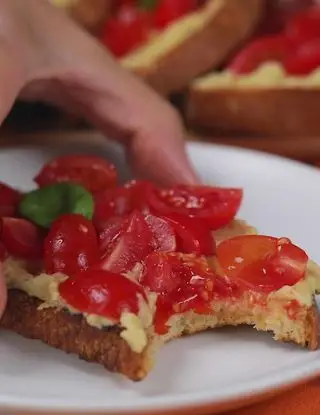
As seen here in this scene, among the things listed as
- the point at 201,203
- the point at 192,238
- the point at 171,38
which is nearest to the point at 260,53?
the point at 171,38

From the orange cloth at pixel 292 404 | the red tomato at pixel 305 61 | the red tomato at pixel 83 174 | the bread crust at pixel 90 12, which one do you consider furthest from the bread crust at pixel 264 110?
the orange cloth at pixel 292 404

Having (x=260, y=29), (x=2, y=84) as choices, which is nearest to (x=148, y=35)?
(x=260, y=29)

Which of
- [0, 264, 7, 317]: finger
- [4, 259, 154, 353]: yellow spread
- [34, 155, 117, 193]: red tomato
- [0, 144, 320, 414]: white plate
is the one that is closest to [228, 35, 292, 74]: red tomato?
[34, 155, 117, 193]: red tomato

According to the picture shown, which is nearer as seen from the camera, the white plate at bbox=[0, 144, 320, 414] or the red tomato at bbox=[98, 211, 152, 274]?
the white plate at bbox=[0, 144, 320, 414]

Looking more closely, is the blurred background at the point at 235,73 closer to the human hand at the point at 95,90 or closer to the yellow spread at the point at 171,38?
the yellow spread at the point at 171,38

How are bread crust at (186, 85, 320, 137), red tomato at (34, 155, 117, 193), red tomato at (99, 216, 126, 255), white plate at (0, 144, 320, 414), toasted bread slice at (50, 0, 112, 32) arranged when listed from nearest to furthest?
white plate at (0, 144, 320, 414) → red tomato at (99, 216, 126, 255) → red tomato at (34, 155, 117, 193) → bread crust at (186, 85, 320, 137) → toasted bread slice at (50, 0, 112, 32)

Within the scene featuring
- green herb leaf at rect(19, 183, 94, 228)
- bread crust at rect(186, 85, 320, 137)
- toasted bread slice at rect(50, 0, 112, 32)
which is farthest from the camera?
toasted bread slice at rect(50, 0, 112, 32)

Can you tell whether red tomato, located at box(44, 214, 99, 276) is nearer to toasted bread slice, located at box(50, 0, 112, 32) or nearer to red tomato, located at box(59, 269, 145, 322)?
red tomato, located at box(59, 269, 145, 322)
